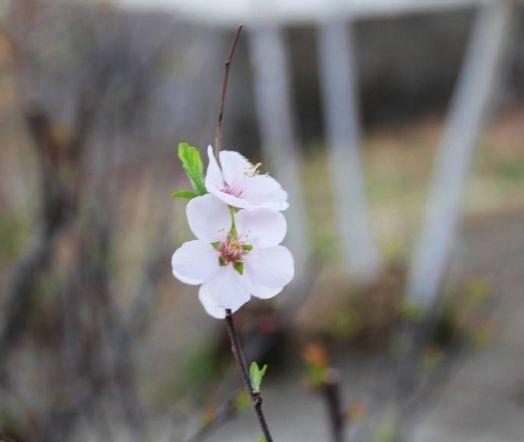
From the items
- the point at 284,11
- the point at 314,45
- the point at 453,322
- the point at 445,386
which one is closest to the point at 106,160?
the point at 445,386

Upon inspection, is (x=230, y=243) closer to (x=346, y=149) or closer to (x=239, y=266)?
(x=239, y=266)

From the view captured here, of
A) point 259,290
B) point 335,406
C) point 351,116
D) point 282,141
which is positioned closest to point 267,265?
point 259,290

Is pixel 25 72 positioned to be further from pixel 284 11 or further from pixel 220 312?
pixel 284 11

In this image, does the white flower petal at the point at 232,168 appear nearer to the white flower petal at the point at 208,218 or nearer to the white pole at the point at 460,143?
the white flower petal at the point at 208,218

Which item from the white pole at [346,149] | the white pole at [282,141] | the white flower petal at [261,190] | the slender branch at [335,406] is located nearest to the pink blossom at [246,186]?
the white flower petal at [261,190]

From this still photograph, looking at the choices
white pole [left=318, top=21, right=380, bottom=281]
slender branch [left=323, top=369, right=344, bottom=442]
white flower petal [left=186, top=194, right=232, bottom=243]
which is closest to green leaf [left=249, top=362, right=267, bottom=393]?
white flower petal [left=186, top=194, right=232, bottom=243]

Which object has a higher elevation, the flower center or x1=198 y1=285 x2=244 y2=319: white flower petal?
the flower center

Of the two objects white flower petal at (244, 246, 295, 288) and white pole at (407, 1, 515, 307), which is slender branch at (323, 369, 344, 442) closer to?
white flower petal at (244, 246, 295, 288)
